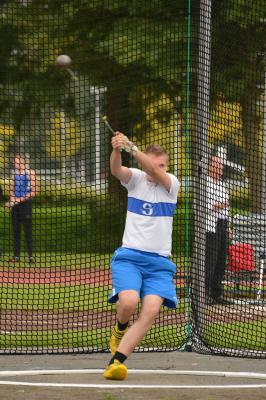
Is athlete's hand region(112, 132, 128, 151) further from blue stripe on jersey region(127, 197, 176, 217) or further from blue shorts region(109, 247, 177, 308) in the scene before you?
blue shorts region(109, 247, 177, 308)

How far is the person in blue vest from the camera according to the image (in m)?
14.9

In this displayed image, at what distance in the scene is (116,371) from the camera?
7.80 metres

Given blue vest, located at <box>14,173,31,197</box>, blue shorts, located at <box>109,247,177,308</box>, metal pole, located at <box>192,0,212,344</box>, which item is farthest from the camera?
blue vest, located at <box>14,173,31,197</box>

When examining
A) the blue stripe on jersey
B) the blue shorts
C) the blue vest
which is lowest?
the blue shorts

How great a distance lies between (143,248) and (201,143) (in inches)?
90.1

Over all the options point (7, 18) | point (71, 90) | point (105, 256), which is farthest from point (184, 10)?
point (71, 90)

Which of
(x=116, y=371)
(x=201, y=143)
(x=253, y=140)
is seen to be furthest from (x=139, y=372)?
(x=253, y=140)

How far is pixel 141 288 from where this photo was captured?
8.12 m

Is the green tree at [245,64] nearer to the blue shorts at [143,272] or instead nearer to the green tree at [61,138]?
the green tree at [61,138]

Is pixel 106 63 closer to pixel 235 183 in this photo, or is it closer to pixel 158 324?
pixel 235 183

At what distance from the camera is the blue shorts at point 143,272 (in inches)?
316

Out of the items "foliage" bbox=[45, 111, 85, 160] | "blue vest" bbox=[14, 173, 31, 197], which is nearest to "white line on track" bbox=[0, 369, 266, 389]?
"foliage" bbox=[45, 111, 85, 160]

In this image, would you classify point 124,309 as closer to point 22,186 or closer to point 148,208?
point 148,208

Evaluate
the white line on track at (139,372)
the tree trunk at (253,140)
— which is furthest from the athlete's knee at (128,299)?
the tree trunk at (253,140)
